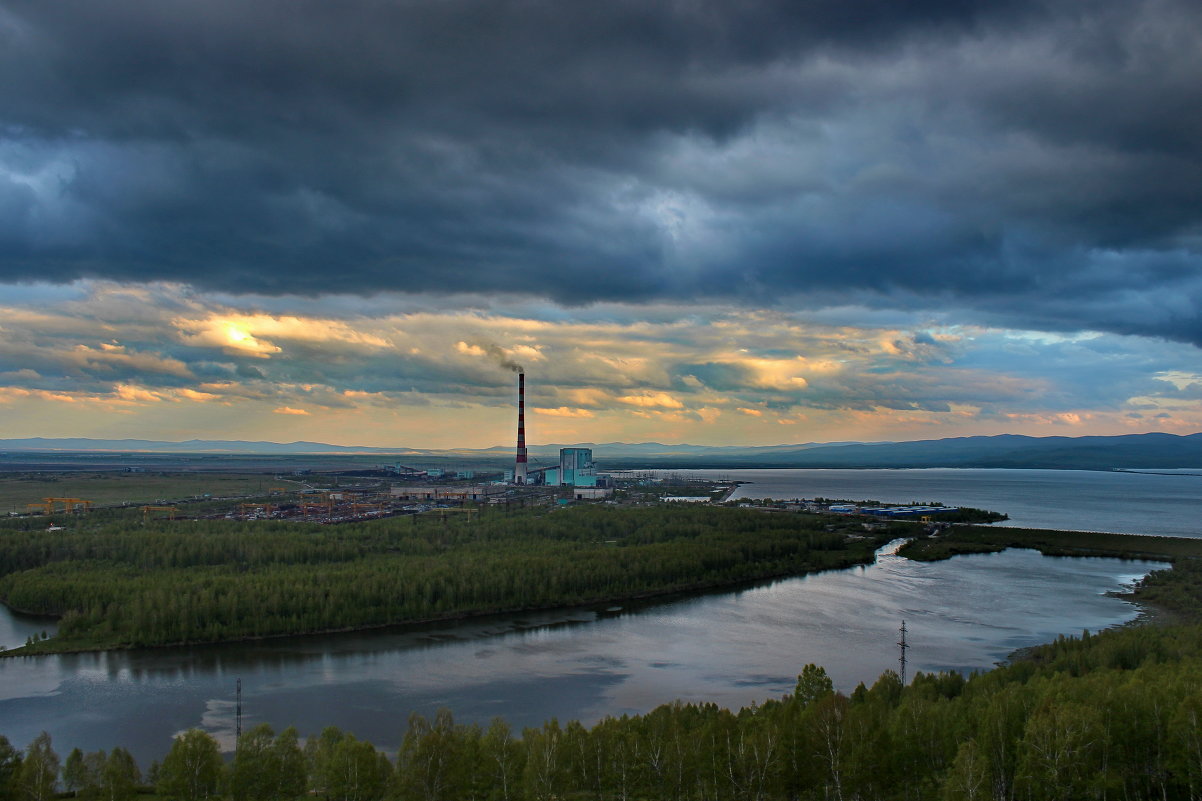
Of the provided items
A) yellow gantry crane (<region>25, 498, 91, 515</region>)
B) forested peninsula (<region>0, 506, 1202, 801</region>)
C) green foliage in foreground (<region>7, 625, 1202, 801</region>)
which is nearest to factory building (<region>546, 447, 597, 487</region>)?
yellow gantry crane (<region>25, 498, 91, 515</region>)

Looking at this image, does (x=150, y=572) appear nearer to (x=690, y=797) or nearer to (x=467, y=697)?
(x=467, y=697)

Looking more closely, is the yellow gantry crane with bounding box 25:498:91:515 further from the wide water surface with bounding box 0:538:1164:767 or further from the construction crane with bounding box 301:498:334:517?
the wide water surface with bounding box 0:538:1164:767

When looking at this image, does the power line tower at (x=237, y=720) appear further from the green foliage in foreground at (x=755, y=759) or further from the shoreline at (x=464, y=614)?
the shoreline at (x=464, y=614)

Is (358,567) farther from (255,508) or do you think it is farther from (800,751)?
(255,508)

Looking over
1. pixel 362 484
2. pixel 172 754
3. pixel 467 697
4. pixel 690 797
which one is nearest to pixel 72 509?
pixel 362 484

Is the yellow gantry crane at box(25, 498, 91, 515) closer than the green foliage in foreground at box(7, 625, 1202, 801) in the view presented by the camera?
No

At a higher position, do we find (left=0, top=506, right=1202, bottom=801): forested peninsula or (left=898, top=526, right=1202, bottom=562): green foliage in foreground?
(left=0, top=506, right=1202, bottom=801): forested peninsula

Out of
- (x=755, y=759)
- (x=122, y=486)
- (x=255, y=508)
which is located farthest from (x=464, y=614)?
(x=122, y=486)
